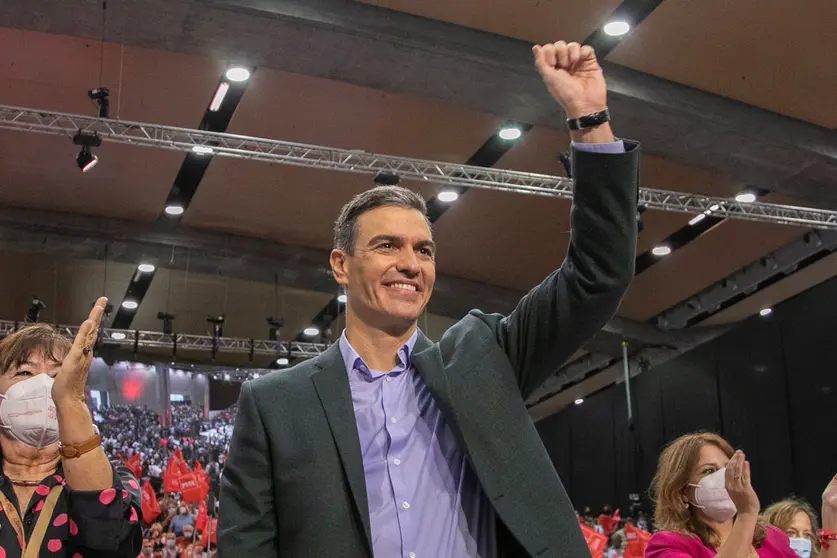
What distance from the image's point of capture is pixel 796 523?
4.00 m

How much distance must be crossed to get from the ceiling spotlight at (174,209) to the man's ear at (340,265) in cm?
1011

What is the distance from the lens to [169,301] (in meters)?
14.3

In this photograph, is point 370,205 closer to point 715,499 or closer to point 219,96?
point 715,499

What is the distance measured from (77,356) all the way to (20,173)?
31.0ft

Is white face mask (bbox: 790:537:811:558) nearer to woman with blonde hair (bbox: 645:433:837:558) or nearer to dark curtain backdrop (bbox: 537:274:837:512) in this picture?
woman with blonde hair (bbox: 645:433:837:558)

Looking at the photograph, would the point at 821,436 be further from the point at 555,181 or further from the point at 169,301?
the point at 169,301

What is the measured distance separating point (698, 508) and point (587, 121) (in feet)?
5.40

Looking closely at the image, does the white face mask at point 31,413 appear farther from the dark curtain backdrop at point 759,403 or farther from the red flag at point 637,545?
the dark curtain backdrop at point 759,403

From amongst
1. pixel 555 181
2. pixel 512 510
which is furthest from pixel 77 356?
pixel 555 181

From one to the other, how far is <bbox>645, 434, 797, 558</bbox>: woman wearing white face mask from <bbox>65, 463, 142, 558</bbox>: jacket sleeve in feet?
4.62

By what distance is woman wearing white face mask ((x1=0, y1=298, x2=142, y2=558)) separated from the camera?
5.99ft

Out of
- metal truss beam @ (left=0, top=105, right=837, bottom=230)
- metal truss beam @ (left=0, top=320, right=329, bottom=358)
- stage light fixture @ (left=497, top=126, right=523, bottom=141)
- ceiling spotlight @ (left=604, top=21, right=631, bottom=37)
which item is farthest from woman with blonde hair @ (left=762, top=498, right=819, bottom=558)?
metal truss beam @ (left=0, top=320, right=329, bottom=358)

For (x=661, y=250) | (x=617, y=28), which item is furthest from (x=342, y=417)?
(x=661, y=250)

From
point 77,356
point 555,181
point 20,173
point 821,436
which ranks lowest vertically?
point 77,356
